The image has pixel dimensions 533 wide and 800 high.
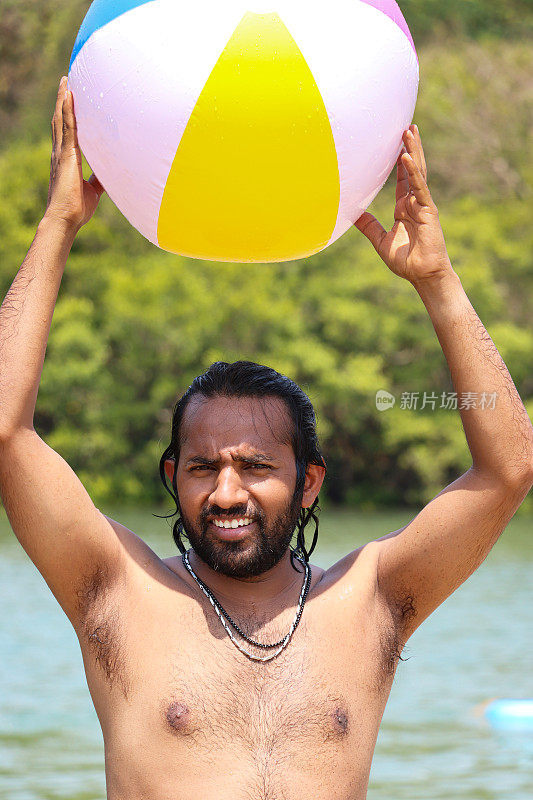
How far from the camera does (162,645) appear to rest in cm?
304

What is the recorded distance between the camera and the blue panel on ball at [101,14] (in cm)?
307

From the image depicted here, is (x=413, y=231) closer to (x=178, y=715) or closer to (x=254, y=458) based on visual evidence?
(x=254, y=458)

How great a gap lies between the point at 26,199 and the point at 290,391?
1148 inches

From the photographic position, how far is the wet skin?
294 cm

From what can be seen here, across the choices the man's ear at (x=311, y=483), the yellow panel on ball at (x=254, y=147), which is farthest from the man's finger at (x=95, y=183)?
the man's ear at (x=311, y=483)

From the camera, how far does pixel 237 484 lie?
299 cm

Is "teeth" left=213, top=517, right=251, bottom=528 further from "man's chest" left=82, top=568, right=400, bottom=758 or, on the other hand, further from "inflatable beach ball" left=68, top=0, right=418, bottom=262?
"inflatable beach ball" left=68, top=0, right=418, bottom=262

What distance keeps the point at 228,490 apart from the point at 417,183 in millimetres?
937

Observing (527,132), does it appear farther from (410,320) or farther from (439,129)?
(410,320)

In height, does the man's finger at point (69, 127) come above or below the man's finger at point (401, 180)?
above

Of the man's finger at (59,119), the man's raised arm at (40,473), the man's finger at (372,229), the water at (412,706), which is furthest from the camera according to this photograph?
the water at (412,706)

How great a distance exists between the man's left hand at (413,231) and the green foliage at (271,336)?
24.9 meters

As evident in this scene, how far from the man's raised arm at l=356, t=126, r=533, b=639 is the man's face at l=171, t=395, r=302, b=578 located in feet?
1.14

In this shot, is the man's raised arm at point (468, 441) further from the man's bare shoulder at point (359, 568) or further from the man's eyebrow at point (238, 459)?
the man's eyebrow at point (238, 459)
